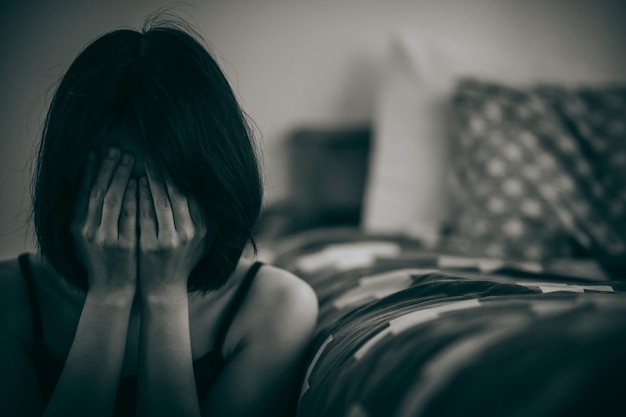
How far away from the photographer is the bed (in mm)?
323

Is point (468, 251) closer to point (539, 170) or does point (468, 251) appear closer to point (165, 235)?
point (539, 170)

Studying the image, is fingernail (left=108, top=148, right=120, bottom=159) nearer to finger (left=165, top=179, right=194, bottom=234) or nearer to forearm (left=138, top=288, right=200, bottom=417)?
finger (left=165, top=179, right=194, bottom=234)

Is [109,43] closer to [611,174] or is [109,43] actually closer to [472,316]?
[472,316]

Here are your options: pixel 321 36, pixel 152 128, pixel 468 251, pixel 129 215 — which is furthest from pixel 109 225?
pixel 321 36

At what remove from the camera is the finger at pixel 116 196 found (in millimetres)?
557

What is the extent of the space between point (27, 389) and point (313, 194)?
1.09m

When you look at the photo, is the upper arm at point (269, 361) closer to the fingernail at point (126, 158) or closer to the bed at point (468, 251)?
the bed at point (468, 251)

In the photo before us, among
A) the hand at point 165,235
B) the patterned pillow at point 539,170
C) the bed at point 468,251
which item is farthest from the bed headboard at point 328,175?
the hand at point 165,235

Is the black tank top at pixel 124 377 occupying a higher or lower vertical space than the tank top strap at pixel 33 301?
lower

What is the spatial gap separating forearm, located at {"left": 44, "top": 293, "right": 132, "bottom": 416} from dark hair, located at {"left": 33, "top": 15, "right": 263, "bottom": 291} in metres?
0.10

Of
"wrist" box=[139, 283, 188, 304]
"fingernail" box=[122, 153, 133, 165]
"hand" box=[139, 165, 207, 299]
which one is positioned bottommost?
"wrist" box=[139, 283, 188, 304]

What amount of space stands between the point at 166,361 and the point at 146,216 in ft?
0.59

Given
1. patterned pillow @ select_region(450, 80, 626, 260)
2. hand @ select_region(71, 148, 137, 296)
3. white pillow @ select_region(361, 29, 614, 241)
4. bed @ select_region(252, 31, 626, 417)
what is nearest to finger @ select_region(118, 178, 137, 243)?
hand @ select_region(71, 148, 137, 296)

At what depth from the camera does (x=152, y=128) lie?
0.54 metres
